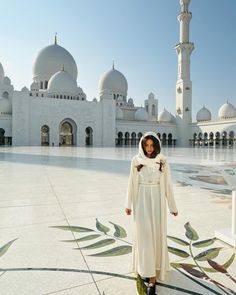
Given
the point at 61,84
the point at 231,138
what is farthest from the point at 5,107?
the point at 231,138

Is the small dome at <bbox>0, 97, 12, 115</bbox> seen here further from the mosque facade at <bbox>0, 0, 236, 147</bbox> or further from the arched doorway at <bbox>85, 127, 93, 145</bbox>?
the arched doorway at <bbox>85, 127, 93, 145</bbox>

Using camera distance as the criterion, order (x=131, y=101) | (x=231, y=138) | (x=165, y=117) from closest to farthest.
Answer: (x=231, y=138), (x=165, y=117), (x=131, y=101)

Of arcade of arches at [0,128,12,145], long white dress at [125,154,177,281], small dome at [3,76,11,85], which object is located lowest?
long white dress at [125,154,177,281]

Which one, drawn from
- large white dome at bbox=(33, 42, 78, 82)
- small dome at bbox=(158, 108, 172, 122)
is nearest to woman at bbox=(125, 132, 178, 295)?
large white dome at bbox=(33, 42, 78, 82)

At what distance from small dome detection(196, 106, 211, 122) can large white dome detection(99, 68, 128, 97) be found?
10.3m

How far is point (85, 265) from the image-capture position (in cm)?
152

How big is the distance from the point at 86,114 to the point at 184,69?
38.3 ft

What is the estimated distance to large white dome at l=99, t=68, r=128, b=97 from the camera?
109 ft

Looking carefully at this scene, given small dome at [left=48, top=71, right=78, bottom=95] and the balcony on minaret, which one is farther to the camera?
small dome at [left=48, top=71, right=78, bottom=95]

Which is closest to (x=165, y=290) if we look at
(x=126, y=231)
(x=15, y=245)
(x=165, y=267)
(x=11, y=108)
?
(x=165, y=267)

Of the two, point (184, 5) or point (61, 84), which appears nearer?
point (184, 5)

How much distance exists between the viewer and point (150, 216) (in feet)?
4.58

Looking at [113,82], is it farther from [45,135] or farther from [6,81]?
[6,81]

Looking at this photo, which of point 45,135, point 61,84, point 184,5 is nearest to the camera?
point 184,5
